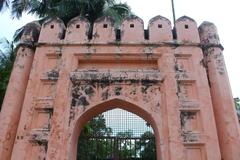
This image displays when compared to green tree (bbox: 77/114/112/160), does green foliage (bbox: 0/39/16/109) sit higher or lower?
higher

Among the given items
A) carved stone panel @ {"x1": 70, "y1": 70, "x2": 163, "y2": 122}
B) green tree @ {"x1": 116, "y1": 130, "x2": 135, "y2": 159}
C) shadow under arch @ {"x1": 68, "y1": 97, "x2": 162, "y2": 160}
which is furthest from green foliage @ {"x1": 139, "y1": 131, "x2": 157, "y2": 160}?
carved stone panel @ {"x1": 70, "y1": 70, "x2": 163, "y2": 122}

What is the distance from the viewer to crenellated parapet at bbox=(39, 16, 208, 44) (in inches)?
246

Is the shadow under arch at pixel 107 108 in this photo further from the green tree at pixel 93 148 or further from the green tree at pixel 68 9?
the green tree at pixel 68 9

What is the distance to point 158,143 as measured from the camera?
17.0ft

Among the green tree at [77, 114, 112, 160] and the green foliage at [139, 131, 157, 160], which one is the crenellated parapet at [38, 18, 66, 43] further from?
the green foliage at [139, 131, 157, 160]

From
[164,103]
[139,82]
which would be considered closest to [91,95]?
[139,82]

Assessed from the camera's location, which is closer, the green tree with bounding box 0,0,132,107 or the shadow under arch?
the shadow under arch

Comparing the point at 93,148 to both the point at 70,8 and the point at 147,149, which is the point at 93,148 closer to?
the point at 147,149

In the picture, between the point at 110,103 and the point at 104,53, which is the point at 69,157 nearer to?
the point at 110,103

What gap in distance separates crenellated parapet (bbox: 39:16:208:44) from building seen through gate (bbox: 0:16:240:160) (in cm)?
2

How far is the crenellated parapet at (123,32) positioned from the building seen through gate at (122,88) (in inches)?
0.9

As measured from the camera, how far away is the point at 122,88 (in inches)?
223

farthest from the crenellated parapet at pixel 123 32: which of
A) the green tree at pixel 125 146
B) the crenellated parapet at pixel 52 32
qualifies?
the green tree at pixel 125 146

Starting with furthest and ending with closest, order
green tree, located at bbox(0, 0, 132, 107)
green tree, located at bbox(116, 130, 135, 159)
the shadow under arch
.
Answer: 1. green tree, located at bbox(0, 0, 132, 107)
2. green tree, located at bbox(116, 130, 135, 159)
3. the shadow under arch
